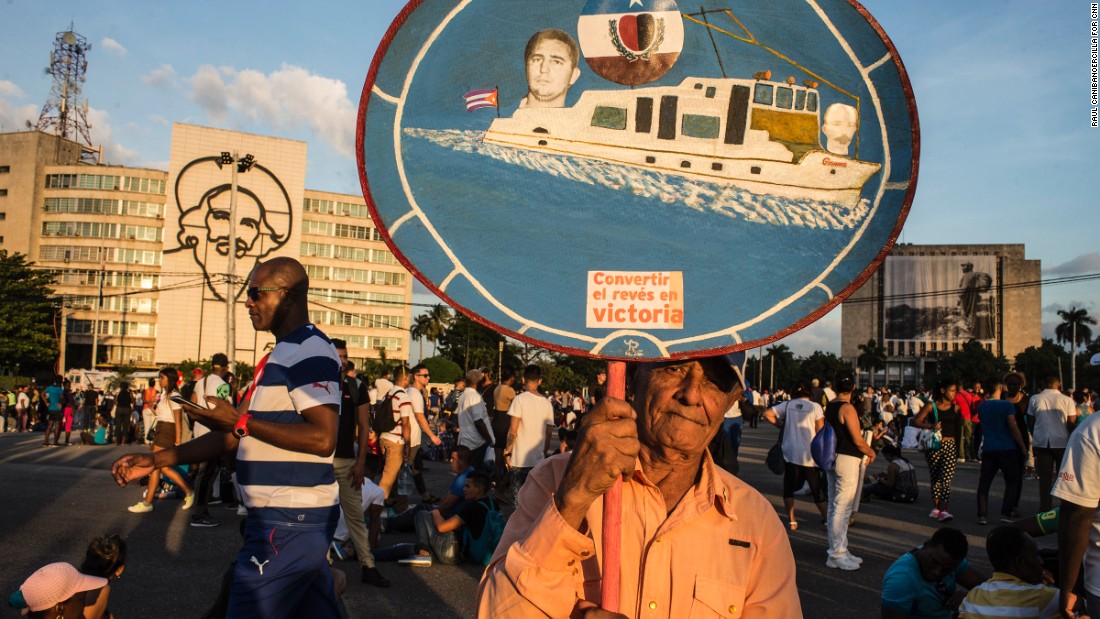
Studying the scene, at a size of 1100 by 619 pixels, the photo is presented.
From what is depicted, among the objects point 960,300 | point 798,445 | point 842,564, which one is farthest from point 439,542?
point 960,300

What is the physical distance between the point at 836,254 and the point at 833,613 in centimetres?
572

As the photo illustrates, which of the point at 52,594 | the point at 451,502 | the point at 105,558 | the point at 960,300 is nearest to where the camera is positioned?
the point at 52,594

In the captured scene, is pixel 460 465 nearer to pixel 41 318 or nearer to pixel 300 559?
pixel 300 559

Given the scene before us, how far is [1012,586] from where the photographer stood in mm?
4312

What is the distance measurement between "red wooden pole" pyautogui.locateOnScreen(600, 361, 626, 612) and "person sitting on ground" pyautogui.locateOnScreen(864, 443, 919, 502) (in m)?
12.6

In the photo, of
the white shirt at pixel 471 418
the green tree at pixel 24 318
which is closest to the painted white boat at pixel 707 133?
the white shirt at pixel 471 418

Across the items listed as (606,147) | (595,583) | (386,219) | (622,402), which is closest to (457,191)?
(386,219)

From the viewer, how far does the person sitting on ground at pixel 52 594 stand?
13.9 ft

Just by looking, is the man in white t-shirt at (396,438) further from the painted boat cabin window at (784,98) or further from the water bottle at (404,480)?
the painted boat cabin window at (784,98)

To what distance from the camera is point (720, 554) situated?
6.05ft

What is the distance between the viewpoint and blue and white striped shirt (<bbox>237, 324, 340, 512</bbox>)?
3.46 metres

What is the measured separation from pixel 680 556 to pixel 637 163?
0.85 m

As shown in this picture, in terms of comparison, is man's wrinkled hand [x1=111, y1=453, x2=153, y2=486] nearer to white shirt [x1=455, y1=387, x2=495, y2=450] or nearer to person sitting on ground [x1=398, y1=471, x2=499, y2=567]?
person sitting on ground [x1=398, y1=471, x2=499, y2=567]

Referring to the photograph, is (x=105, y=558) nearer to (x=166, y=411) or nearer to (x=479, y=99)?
(x=479, y=99)
